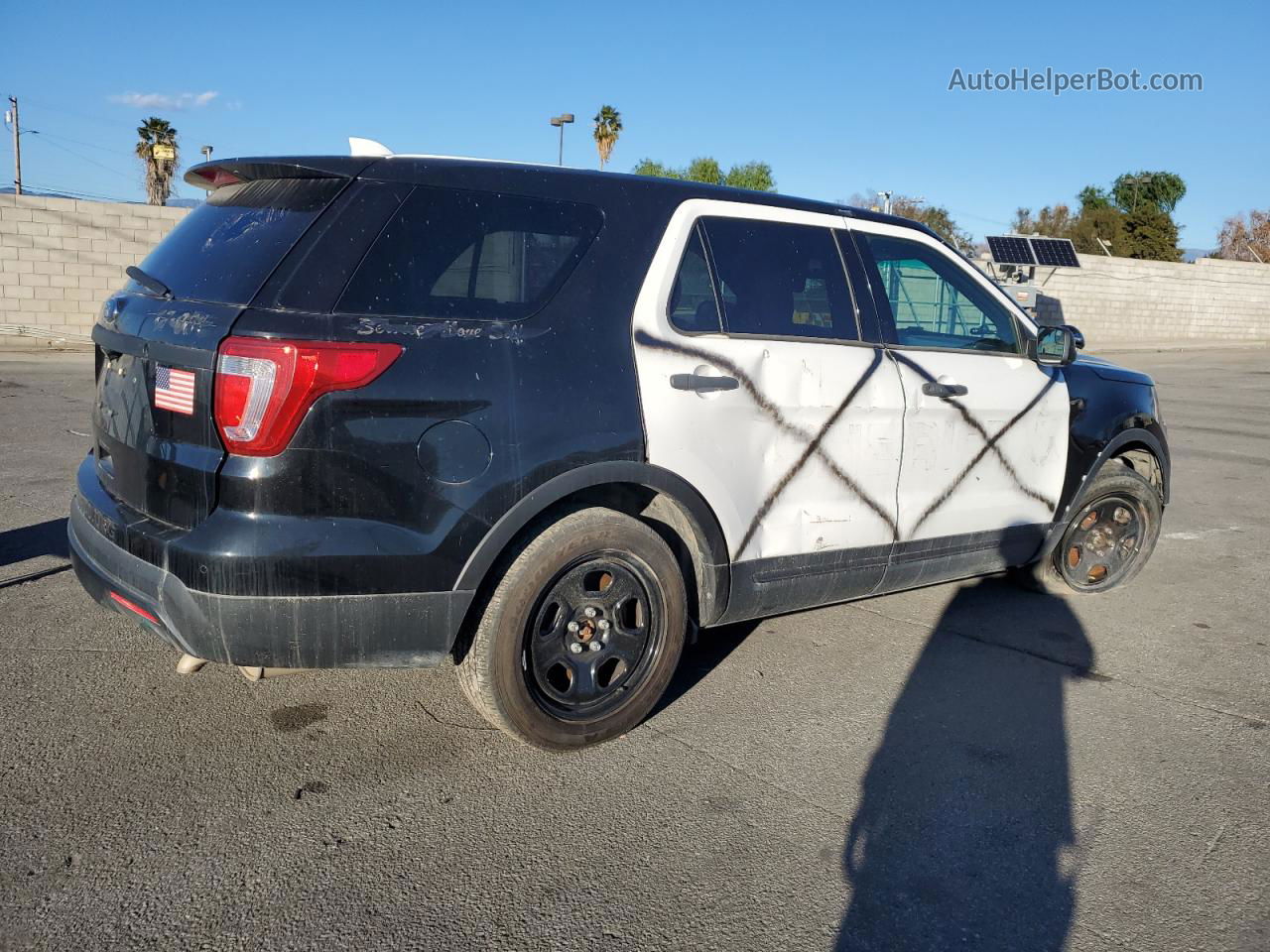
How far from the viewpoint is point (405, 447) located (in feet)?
9.87

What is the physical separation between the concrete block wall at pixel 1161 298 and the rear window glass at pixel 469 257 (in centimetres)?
3427

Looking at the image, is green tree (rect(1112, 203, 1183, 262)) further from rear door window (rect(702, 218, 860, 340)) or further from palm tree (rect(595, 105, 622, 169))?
rear door window (rect(702, 218, 860, 340))

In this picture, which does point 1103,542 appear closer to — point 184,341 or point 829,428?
point 829,428

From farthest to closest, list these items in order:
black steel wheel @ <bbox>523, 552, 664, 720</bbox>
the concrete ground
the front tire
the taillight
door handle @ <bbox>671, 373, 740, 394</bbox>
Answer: door handle @ <bbox>671, 373, 740, 394</bbox> → black steel wheel @ <bbox>523, 552, 664, 720</bbox> → the front tire → the taillight → the concrete ground

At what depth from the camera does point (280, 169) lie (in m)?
3.37

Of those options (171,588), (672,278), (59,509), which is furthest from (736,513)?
(59,509)

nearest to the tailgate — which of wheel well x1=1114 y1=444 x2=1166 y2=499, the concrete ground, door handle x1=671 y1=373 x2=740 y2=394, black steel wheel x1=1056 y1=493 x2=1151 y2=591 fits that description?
the concrete ground

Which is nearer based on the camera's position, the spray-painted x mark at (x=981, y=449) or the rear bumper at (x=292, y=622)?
the rear bumper at (x=292, y=622)

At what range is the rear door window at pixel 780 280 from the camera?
12.6 ft

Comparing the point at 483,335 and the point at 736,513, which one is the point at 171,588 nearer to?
the point at 483,335

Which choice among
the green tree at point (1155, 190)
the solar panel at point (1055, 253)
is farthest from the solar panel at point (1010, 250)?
the green tree at point (1155, 190)

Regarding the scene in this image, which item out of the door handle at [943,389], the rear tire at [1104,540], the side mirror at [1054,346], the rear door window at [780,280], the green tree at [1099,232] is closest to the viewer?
the rear door window at [780,280]

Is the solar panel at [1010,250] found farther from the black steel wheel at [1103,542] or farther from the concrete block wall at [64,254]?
the black steel wheel at [1103,542]

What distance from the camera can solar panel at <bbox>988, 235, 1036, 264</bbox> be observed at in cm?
3281
